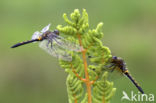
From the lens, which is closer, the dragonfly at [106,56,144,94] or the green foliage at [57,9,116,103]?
the green foliage at [57,9,116,103]

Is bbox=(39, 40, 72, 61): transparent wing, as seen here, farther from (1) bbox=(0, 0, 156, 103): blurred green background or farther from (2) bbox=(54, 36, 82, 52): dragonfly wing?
(1) bbox=(0, 0, 156, 103): blurred green background

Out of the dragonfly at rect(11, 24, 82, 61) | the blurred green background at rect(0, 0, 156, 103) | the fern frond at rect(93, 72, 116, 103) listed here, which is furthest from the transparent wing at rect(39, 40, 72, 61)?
the blurred green background at rect(0, 0, 156, 103)

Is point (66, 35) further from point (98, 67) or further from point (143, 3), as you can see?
point (143, 3)

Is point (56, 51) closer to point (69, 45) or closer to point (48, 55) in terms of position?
point (69, 45)

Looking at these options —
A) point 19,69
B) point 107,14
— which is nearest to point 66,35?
point 19,69

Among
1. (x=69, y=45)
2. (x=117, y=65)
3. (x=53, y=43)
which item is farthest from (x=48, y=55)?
(x=69, y=45)

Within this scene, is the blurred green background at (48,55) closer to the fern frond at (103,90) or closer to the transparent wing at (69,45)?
the transparent wing at (69,45)

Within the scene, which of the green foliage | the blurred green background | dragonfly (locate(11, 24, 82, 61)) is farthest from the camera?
the blurred green background
